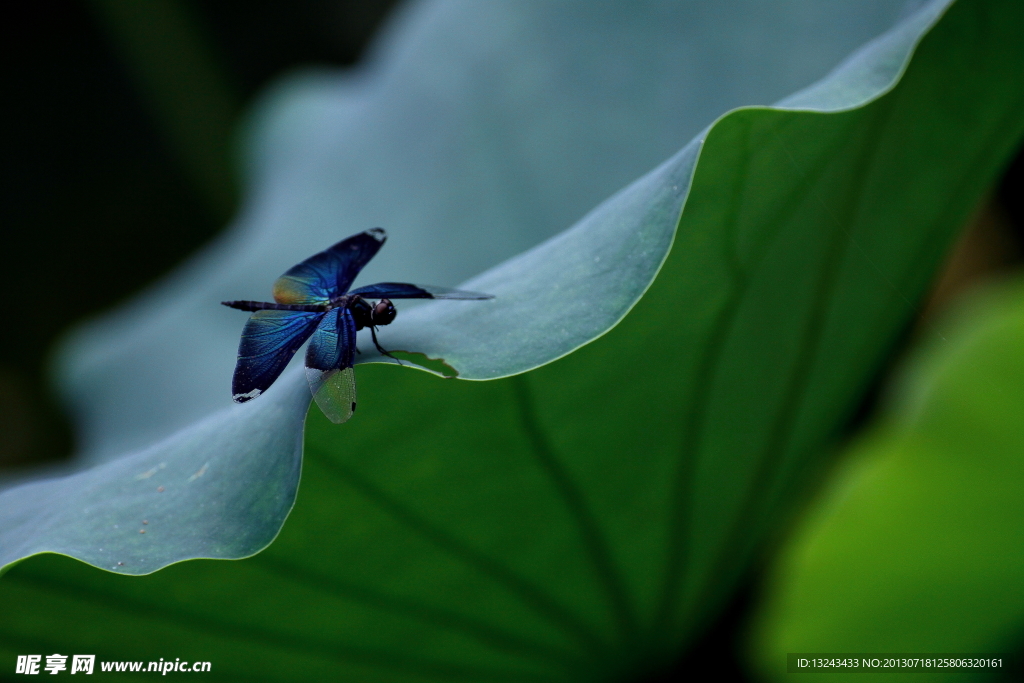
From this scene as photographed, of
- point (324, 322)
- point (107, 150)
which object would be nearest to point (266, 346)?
point (324, 322)

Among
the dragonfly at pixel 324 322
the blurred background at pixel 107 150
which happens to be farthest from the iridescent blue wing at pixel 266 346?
the blurred background at pixel 107 150

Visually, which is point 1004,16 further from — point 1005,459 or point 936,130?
point 1005,459

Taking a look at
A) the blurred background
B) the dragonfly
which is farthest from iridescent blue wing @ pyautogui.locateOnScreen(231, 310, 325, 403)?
the blurred background

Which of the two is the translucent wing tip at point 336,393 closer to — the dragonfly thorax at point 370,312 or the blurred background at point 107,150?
the dragonfly thorax at point 370,312

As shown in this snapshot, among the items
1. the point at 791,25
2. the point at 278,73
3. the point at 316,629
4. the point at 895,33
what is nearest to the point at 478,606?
the point at 316,629

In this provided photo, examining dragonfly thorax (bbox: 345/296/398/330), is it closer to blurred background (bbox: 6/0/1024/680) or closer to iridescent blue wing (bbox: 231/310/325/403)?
iridescent blue wing (bbox: 231/310/325/403)

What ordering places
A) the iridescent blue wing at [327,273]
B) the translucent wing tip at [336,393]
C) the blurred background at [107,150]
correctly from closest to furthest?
the translucent wing tip at [336,393], the iridescent blue wing at [327,273], the blurred background at [107,150]
